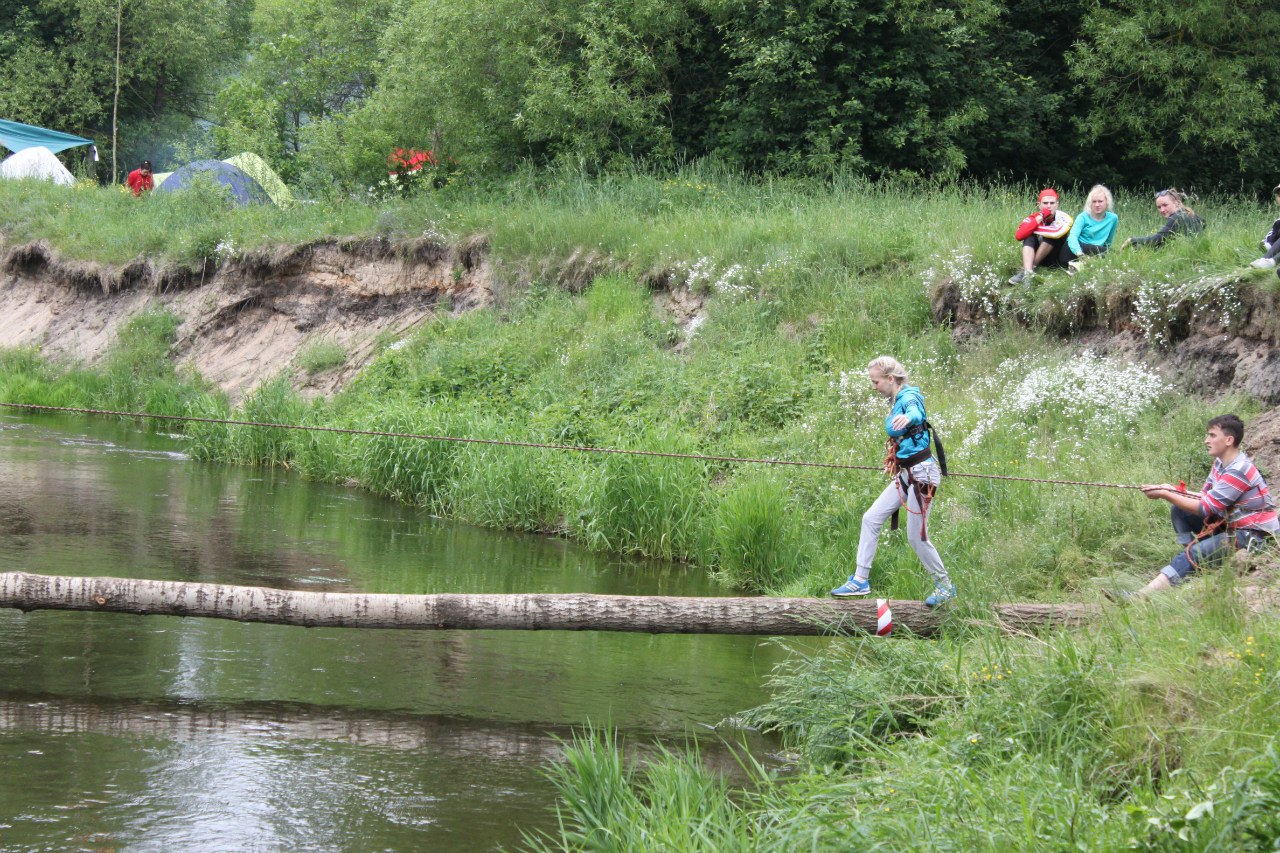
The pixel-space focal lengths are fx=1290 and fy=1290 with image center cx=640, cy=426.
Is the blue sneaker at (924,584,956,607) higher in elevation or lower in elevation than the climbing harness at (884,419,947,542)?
lower

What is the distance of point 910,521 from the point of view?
29.1 feet

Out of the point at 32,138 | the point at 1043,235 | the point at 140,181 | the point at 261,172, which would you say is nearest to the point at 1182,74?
the point at 1043,235

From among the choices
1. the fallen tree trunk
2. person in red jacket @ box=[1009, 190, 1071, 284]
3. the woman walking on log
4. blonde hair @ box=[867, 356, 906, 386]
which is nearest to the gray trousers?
the woman walking on log

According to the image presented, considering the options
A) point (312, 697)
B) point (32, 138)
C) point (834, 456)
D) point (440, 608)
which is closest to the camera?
point (440, 608)

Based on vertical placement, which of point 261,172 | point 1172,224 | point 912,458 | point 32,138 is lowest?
point 912,458

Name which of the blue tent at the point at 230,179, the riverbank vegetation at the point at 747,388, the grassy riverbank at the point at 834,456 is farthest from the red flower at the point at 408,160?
the blue tent at the point at 230,179

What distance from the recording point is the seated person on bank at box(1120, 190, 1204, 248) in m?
14.0

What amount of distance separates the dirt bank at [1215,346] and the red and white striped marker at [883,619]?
4551 millimetres

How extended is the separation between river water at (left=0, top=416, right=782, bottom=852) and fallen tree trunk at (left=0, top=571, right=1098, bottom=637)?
0.57 meters

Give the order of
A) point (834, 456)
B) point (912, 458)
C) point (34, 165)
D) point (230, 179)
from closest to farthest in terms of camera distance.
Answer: point (912, 458) → point (834, 456) → point (230, 179) → point (34, 165)

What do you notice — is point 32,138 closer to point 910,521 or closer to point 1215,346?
point 1215,346

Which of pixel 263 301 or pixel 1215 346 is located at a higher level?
pixel 263 301

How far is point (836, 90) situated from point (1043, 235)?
9.00 metres

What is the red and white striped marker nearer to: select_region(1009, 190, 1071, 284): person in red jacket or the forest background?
select_region(1009, 190, 1071, 284): person in red jacket
